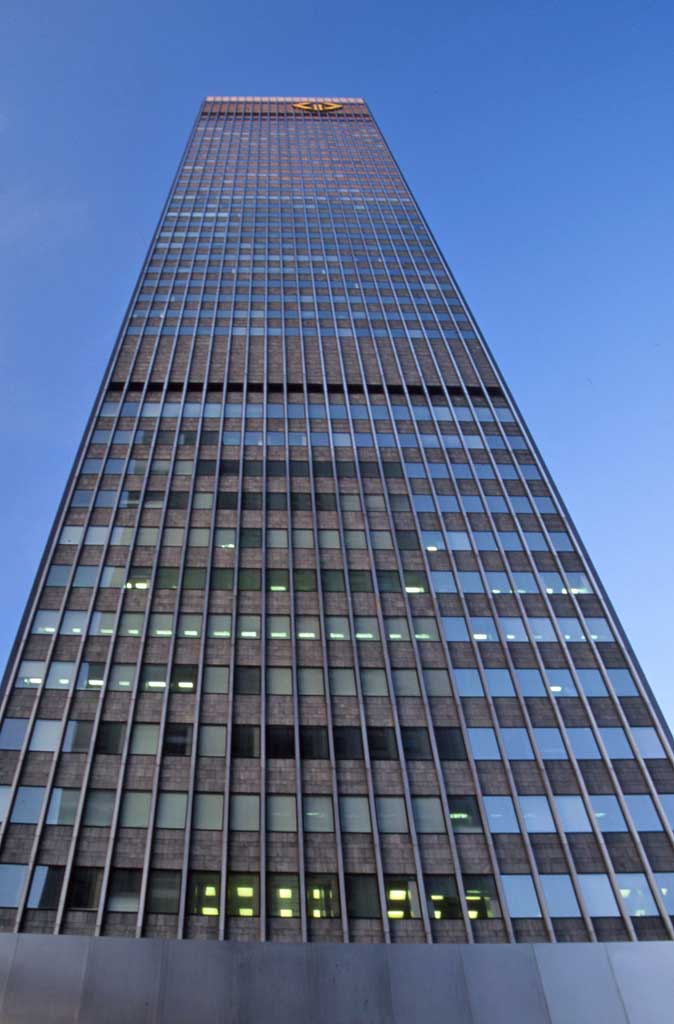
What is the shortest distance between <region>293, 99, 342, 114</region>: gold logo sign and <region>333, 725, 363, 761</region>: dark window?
119 meters

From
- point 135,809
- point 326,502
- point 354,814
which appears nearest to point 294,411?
point 326,502

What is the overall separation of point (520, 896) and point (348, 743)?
9.30 metres

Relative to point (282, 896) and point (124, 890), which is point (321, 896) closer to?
point (282, 896)

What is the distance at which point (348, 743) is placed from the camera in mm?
32469

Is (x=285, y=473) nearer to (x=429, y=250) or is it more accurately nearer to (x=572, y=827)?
(x=572, y=827)

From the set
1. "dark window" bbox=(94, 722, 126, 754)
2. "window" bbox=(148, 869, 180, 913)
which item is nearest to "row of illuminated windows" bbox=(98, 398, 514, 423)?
"dark window" bbox=(94, 722, 126, 754)

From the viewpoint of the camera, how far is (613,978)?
70.5ft

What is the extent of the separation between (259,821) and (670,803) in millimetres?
17945

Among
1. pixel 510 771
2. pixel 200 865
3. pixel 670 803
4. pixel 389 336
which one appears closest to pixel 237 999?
pixel 200 865

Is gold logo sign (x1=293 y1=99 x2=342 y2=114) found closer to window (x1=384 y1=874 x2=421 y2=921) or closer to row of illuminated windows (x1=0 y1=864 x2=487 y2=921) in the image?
row of illuminated windows (x1=0 y1=864 x2=487 y2=921)

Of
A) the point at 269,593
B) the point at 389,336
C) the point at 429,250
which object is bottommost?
the point at 269,593

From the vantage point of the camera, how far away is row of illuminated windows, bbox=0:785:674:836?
29.5 metres

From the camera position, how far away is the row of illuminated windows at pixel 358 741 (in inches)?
1258

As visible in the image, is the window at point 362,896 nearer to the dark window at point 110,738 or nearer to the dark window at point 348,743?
the dark window at point 348,743
